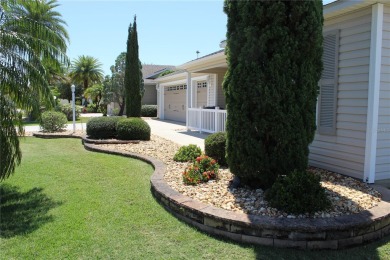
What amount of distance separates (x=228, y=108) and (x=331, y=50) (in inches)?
107

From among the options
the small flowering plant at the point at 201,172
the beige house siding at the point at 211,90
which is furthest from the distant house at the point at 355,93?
the beige house siding at the point at 211,90

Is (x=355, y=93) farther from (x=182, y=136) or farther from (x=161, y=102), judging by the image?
(x=161, y=102)

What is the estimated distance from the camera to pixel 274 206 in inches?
169

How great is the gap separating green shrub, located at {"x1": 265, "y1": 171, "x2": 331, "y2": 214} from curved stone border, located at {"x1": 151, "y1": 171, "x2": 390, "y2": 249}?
0.93 ft

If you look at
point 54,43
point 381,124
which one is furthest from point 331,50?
point 54,43

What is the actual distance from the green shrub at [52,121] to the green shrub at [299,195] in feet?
42.9

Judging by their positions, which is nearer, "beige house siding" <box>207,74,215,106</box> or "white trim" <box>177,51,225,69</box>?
"white trim" <box>177,51,225,69</box>

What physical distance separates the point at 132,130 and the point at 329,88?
6836 mm

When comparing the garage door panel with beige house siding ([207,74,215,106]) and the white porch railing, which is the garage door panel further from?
the white porch railing

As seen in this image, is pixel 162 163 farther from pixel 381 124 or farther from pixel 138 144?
pixel 381 124

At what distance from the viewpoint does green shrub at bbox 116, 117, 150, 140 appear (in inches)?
442

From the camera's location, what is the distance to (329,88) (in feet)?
20.9

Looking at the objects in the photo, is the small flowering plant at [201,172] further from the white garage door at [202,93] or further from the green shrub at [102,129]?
the white garage door at [202,93]

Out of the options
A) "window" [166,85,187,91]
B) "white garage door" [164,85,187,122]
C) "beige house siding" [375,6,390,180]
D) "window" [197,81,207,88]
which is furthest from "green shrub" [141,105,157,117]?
"beige house siding" [375,6,390,180]
